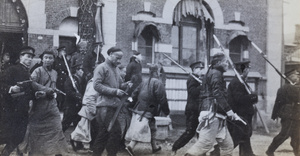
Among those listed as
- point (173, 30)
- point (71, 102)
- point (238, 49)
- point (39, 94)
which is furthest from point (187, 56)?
A: point (39, 94)

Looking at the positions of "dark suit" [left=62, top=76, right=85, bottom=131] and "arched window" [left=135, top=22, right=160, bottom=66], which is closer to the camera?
"dark suit" [left=62, top=76, right=85, bottom=131]

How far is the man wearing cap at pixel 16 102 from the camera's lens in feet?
18.0

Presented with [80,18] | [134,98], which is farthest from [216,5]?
[134,98]

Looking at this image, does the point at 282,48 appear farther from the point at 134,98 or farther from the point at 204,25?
the point at 134,98

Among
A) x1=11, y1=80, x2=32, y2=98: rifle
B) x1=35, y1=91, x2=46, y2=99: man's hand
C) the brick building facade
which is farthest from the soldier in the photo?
the brick building facade

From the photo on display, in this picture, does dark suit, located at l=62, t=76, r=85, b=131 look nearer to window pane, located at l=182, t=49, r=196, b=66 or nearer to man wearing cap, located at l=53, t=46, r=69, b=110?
man wearing cap, located at l=53, t=46, r=69, b=110

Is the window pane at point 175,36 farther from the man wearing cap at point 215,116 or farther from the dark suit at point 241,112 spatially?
the man wearing cap at point 215,116

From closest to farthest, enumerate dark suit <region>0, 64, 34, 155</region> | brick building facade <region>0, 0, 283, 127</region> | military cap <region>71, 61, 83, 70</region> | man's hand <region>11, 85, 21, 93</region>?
man's hand <region>11, 85, 21, 93</region> → dark suit <region>0, 64, 34, 155</region> → military cap <region>71, 61, 83, 70</region> → brick building facade <region>0, 0, 283, 127</region>

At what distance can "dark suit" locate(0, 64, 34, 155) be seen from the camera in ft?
18.1

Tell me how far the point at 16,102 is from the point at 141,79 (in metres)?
3.25

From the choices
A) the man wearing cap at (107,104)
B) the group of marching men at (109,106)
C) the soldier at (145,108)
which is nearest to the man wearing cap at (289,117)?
the group of marching men at (109,106)

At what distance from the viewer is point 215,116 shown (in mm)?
6348

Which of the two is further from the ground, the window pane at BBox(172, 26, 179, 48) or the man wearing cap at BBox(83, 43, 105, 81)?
the window pane at BBox(172, 26, 179, 48)

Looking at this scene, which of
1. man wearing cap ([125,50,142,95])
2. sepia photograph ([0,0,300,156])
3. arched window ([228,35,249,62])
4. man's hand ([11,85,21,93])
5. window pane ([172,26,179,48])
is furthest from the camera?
arched window ([228,35,249,62])
